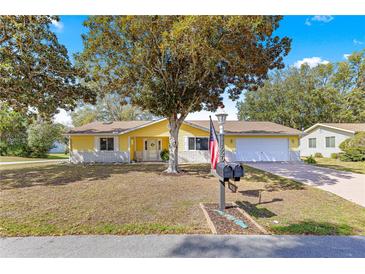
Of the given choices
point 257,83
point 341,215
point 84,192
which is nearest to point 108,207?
point 84,192

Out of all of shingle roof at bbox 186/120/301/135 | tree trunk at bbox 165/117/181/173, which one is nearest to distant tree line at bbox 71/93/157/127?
shingle roof at bbox 186/120/301/135

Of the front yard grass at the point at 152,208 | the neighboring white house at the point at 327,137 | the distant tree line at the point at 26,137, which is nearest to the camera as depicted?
the front yard grass at the point at 152,208

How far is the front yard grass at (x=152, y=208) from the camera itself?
3.88 metres

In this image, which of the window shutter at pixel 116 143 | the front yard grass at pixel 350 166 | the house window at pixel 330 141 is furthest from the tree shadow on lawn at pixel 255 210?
the house window at pixel 330 141

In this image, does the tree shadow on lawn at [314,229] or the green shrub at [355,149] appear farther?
the green shrub at [355,149]

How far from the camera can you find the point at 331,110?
27.5 meters

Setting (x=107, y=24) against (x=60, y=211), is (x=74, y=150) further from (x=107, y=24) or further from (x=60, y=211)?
(x=60, y=211)

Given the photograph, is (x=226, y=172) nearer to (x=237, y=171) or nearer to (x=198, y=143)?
(x=237, y=171)

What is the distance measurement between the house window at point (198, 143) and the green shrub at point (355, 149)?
40.0 ft

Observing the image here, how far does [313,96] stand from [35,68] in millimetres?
31425

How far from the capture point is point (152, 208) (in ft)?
16.5

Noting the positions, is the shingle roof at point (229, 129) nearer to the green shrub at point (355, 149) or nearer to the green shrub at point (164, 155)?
the green shrub at point (164, 155)

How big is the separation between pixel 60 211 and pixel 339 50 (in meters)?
12.3

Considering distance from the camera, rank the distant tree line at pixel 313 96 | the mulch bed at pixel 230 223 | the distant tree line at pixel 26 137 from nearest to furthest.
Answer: the mulch bed at pixel 230 223, the distant tree line at pixel 26 137, the distant tree line at pixel 313 96
